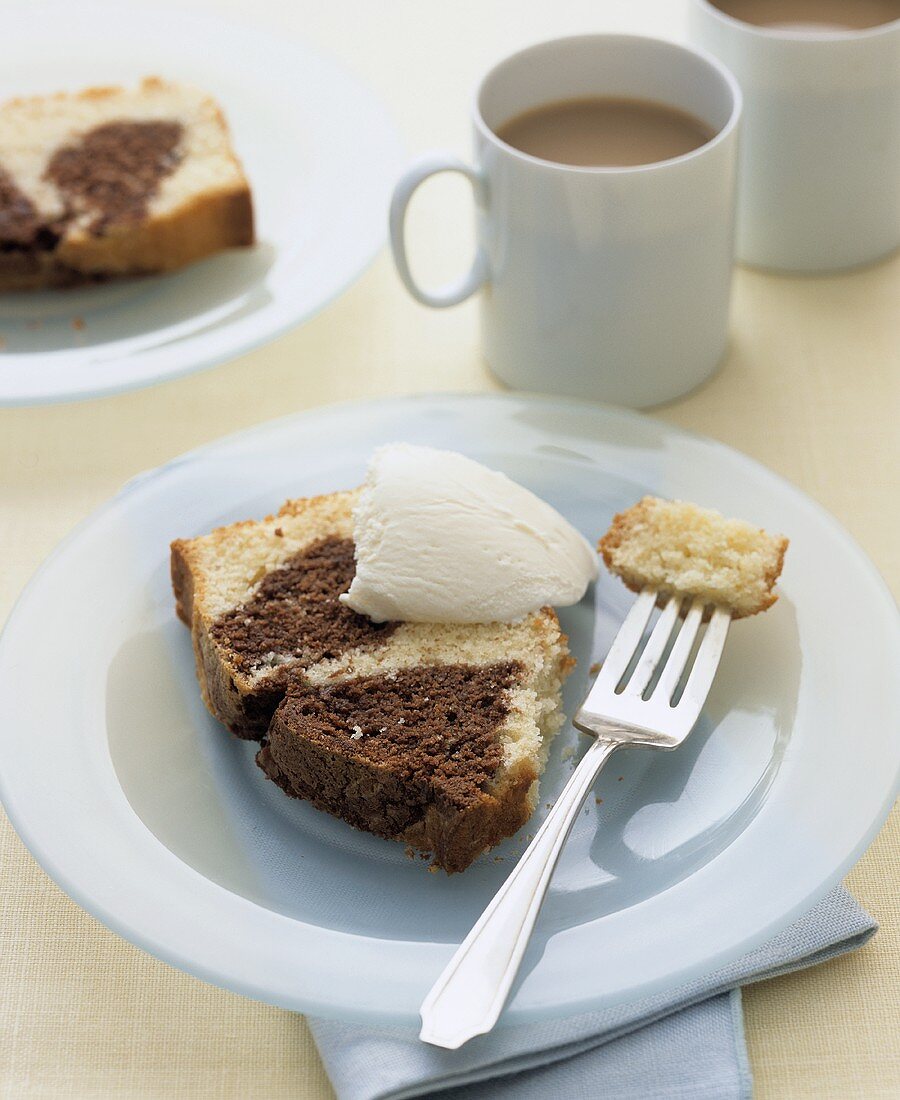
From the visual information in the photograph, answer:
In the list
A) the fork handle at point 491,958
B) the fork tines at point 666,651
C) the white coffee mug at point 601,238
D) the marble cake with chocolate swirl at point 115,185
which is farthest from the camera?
the marble cake with chocolate swirl at point 115,185

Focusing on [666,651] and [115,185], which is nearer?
[666,651]

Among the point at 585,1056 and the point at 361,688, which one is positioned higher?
the point at 361,688

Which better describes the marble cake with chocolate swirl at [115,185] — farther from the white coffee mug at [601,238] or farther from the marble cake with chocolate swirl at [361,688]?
the marble cake with chocolate swirl at [361,688]

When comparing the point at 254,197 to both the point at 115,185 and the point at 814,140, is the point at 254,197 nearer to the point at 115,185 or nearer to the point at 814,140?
the point at 115,185

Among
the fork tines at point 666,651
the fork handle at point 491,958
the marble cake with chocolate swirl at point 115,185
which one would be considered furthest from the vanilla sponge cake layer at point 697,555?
the marble cake with chocolate swirl at point 115,185

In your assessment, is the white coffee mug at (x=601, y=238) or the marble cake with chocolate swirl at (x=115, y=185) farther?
the marble cake with chocolate swirl at (x=115, y=185)

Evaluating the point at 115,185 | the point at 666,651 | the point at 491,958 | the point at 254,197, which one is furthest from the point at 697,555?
the point at 115,185
